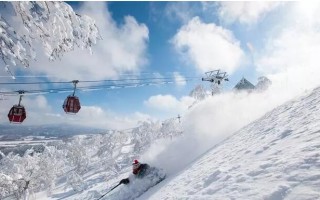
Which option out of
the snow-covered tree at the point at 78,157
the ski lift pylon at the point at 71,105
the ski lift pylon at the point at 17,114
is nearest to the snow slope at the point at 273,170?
the ski lift pylon at the point at 71,105

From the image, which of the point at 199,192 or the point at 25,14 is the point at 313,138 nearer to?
the point at 199,192

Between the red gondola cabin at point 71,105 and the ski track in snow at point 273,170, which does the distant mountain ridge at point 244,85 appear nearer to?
the red gondola cabin at point 71,105

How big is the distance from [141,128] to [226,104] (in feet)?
189

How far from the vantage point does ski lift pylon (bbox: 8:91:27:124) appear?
16469 mm

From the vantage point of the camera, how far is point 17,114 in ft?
54.5

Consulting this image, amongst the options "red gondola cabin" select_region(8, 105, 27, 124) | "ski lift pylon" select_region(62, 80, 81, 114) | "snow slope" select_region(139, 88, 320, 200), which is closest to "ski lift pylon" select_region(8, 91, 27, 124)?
"red gondola cabin" select_region(8, 105, 27, 124)

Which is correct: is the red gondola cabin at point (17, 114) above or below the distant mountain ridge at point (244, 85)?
below

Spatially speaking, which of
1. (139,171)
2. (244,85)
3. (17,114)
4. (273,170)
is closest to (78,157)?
(244,85)

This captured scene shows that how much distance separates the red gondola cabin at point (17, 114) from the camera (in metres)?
16.5

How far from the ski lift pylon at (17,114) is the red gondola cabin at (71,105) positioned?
2282 mm

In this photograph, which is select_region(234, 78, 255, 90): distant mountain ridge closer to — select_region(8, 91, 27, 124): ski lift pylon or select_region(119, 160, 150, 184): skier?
select_region(119, 160, 150, 184): skier

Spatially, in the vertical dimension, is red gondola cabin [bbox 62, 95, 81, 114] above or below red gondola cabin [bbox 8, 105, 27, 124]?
above

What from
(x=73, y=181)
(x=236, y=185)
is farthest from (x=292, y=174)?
(x=73, y=181)

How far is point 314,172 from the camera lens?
604 cm
